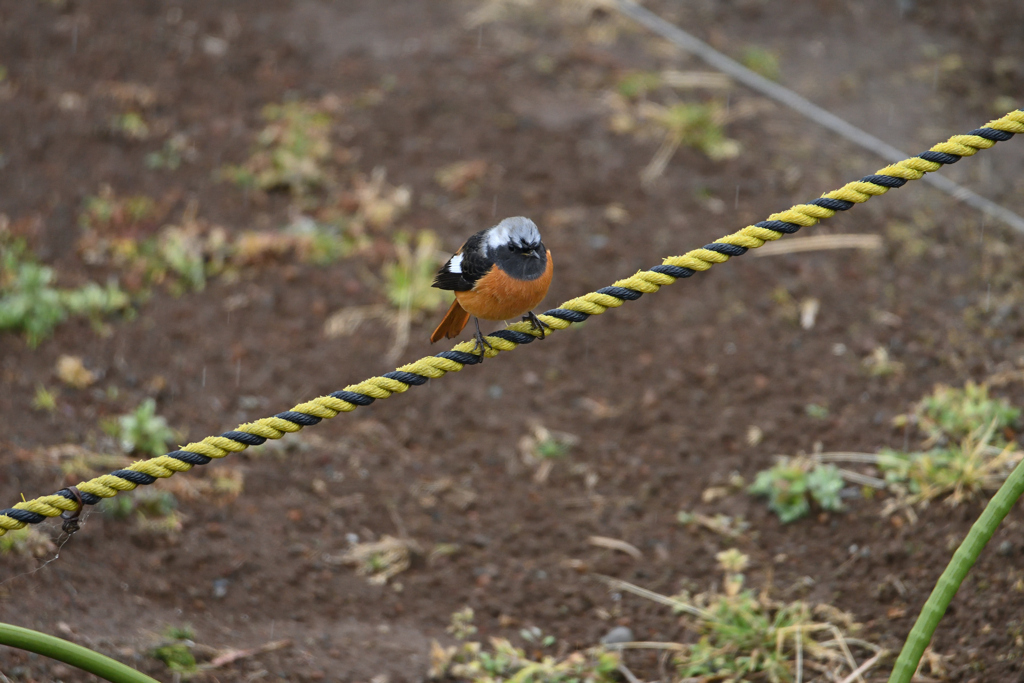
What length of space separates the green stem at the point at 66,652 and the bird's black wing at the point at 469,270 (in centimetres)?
166

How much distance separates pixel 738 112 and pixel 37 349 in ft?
17.1

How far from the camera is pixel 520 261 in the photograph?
3.06 metres

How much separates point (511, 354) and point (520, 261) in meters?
2.29

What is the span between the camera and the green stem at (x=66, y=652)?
210 cm

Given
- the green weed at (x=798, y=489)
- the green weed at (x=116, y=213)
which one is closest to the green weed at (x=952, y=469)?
the green weed at (x=798, y=489)

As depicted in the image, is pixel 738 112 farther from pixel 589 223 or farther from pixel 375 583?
pixel 375 583

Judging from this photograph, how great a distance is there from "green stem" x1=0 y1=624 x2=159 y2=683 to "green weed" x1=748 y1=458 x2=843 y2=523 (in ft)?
9.55

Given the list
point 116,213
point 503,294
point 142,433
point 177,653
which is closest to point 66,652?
point 177,653

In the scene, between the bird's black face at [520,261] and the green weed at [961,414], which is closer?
the bird's black face at [520,261]

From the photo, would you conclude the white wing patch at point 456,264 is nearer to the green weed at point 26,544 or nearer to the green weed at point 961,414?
the green weed at point 26,544

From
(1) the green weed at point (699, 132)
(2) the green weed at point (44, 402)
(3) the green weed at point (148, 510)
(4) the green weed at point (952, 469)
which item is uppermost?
(1) the green weed at point (699, 132)

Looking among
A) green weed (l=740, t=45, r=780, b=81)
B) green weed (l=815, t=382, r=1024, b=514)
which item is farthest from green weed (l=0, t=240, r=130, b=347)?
green weed (l=740, t=45, r=780, b=81)

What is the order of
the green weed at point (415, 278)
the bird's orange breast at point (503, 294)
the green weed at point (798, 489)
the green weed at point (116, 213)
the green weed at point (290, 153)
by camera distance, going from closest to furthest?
the bird's orange breast at point (503, 294)
the green weed at point (798, 489)
the green weed at point (415, 278)
the green weed at point (116, 213)
the green weed at point (290, 153)

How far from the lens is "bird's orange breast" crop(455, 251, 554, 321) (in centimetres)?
303
